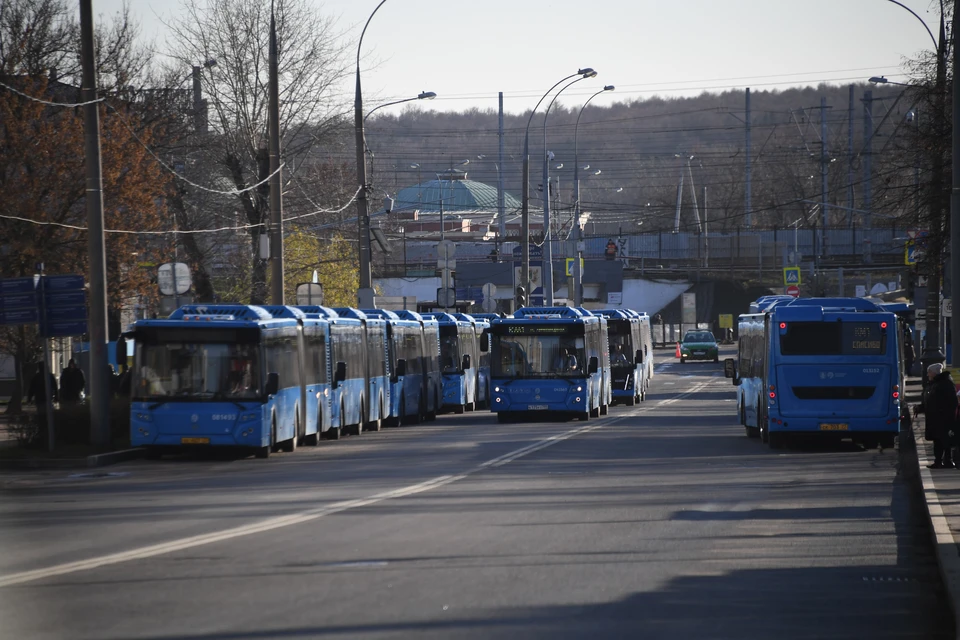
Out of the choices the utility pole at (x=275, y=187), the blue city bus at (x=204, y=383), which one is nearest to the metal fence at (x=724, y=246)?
the utility pole at (x=275, y=187)

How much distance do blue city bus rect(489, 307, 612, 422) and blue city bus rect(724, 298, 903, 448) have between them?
9.32 m

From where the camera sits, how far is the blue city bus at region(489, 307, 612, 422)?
1387 inches

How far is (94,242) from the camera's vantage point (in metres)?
24.4

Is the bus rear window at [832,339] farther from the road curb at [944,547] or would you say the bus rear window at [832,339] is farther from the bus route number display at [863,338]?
the road curb at [944,547]

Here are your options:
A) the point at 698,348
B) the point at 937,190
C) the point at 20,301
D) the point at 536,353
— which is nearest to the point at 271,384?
the point at 20,301

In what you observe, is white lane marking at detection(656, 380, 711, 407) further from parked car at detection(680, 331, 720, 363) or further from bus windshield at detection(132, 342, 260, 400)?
bus windshield at detection(132, 342, 260, 400)

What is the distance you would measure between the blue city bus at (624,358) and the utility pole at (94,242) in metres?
22.7

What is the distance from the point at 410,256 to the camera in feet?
400

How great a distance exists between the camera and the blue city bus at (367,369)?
31.9 m

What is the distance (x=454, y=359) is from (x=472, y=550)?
104 feet

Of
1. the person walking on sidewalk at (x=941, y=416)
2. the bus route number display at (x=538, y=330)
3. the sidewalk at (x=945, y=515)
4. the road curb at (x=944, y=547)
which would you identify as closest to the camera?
the road curb at (x=944, y=547)

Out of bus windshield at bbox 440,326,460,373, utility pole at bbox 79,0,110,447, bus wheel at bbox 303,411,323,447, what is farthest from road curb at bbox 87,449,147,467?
bus windshield at bbox 440,326,460,373

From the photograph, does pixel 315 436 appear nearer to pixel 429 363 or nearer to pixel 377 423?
pixel 377 423

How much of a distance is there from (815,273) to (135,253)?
57604mm
